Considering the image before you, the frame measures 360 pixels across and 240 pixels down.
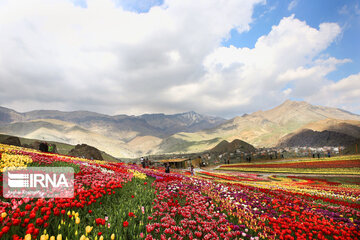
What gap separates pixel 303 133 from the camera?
610ft

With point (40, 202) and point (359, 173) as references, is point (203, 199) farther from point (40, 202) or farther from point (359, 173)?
point (359, 173)

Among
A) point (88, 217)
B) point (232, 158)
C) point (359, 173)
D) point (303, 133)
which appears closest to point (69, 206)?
point (88, 217)
